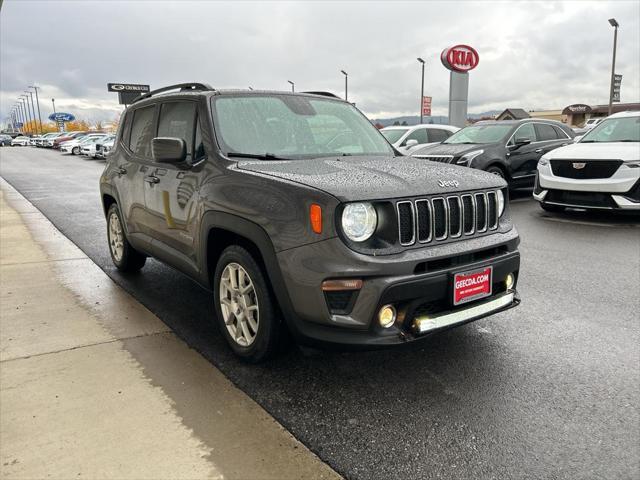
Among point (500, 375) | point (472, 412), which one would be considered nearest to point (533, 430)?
point (472, 412)

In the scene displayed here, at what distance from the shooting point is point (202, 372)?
3.26 m

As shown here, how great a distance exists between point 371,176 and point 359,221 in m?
0.43

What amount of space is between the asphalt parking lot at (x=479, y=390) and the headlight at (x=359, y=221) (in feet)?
3.22

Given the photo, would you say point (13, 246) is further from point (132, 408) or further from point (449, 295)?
point (449, 295)

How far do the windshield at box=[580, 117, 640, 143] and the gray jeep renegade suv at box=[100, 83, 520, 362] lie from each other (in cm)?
625

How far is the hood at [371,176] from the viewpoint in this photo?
9.07ft

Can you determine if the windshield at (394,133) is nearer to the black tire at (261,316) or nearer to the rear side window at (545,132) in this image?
the rear side window at (545,132)

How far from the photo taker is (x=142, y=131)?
188 inches

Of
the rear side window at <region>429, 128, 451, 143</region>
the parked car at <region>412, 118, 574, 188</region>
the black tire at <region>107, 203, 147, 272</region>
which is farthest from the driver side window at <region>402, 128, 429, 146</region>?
the black tire at <region>107, 203, 147, 272</region>

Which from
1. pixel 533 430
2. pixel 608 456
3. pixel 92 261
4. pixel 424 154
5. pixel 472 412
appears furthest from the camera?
pixel 424 154

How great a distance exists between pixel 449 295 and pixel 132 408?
1.89m

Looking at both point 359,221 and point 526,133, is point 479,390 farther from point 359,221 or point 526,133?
point 526,133

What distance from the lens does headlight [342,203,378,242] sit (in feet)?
8.77

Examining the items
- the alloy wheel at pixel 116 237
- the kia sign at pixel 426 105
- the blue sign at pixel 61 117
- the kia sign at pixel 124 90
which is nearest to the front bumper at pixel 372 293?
the alloy wheel at pixel 116 237
